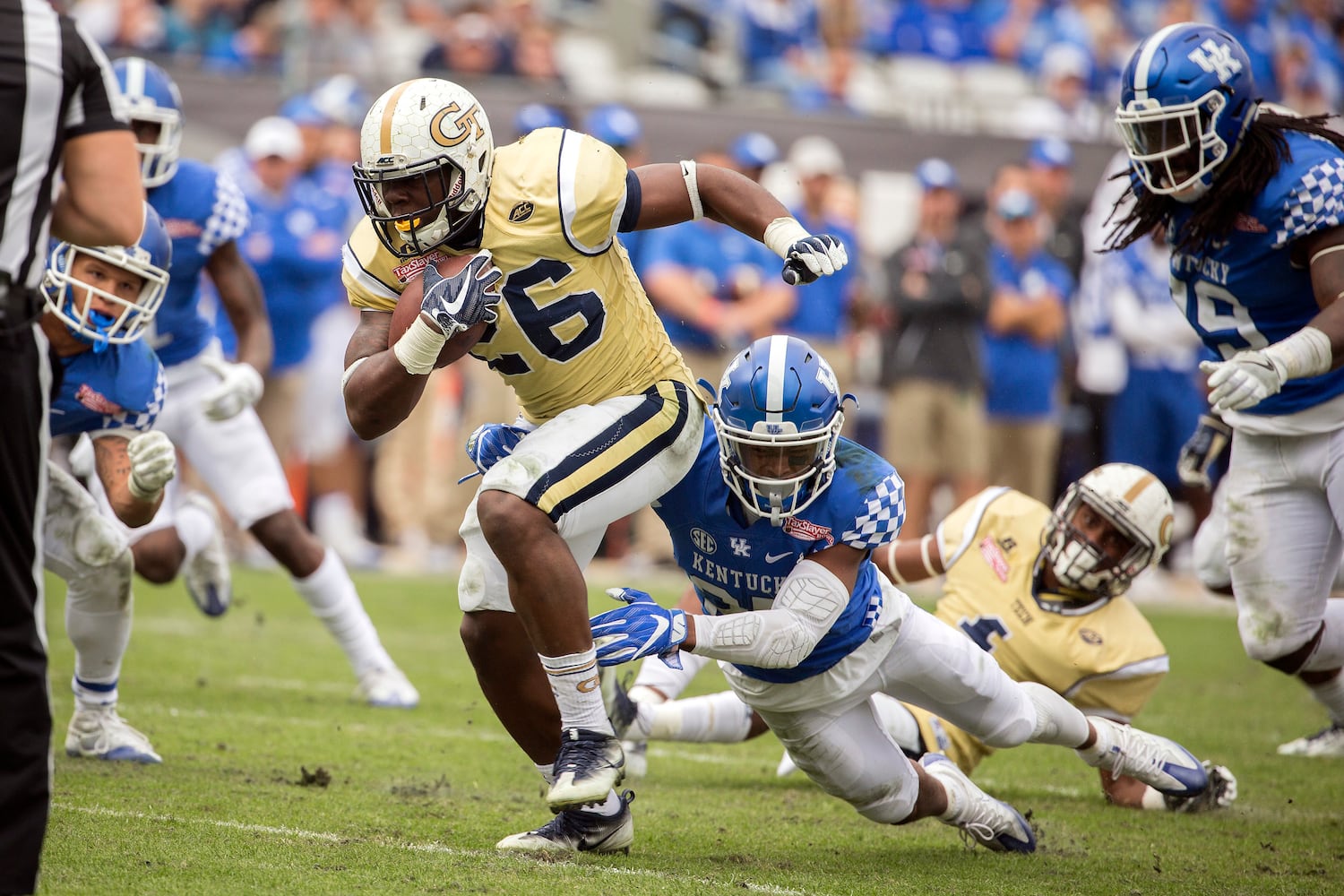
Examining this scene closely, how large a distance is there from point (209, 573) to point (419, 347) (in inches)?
123

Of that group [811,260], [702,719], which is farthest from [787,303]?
[811,260]

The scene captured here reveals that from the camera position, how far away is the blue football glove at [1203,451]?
5.34 metres

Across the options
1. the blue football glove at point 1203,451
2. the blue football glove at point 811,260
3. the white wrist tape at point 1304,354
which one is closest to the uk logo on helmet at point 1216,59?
the white wrist tape at point 1304,354

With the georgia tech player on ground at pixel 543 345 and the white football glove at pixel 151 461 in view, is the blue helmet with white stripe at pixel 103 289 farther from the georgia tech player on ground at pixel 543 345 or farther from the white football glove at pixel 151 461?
the georgia tech player on ground at pixel 543 345

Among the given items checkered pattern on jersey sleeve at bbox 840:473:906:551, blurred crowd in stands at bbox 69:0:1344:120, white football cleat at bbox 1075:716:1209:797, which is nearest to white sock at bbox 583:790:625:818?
checkered pattern on jersey sleeve at bbox 840:473:906:551

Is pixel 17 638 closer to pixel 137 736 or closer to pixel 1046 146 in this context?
pixel 137 736

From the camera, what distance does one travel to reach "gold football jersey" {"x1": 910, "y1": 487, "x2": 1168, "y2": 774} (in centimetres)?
485

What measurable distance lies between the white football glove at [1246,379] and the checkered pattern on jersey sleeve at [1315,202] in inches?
20.2

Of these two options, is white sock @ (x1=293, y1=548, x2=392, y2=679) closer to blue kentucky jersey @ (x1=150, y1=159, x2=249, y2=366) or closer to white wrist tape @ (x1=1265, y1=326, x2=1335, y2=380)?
blue kentucky jersey @ (x1=150, y1=159, x2=249, y2=366)

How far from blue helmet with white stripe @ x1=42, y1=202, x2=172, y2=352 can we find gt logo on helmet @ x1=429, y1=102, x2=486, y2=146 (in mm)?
1291

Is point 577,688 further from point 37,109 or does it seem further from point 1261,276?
point 1261,276

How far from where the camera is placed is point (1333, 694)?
5.05 metres

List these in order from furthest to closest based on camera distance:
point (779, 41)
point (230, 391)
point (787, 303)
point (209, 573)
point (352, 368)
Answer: point (779, 41) → point (787, 303) → point (209, 573) → point (230, 391) → point (352, 368)

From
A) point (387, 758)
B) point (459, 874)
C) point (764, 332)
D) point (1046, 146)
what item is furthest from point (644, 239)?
point (459, 874)
